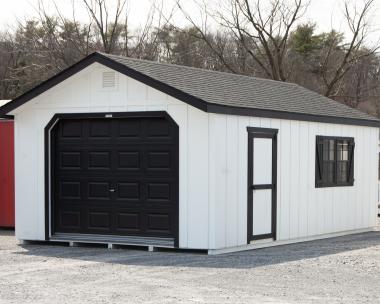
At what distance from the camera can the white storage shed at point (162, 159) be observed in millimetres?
12664

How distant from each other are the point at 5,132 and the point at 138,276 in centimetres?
800

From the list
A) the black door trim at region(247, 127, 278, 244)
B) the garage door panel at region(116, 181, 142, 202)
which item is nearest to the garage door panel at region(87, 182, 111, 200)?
the garage door panel at region(116, 181, 142, 202)

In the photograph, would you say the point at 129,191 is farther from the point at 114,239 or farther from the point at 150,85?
the point at 150,85

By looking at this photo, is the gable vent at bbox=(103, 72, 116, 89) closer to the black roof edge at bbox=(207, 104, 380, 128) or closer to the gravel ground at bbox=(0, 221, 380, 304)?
the black roof edge at bbox=(207, 104, 380, 128)

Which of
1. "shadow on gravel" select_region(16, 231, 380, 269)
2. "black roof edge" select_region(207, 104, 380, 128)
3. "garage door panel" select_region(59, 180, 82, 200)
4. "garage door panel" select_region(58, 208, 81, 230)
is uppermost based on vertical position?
"black roof edge" select_region(207, 104, 380, 128)

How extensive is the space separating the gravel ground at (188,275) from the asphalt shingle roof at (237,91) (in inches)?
101

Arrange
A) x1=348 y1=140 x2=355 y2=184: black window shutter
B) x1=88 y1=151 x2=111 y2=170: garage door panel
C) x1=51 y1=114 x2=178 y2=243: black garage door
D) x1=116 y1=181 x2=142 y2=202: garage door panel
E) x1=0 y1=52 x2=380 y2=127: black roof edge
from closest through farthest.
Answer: x1=0 y1=52 x2=380 y2=127: black roof edge → x1=51 y1=114 x2=178 y2=243: black garage door → x1=116 y1=181 x2=142 y2=202: garage door panel → x1=88 y1=151 x2=111 y2=170: garage door panel → x1=348 y1=140 x2=355 y2=184: black window shutter

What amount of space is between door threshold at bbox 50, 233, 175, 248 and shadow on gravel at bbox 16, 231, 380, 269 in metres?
0.12

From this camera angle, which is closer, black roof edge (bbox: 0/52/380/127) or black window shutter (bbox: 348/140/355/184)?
black roof edge (bbox: 0/52/380/127)

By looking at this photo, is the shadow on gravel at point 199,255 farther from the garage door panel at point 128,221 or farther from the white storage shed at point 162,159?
the garage door panel at point 128,221

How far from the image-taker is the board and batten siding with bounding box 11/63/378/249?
12.6 metres

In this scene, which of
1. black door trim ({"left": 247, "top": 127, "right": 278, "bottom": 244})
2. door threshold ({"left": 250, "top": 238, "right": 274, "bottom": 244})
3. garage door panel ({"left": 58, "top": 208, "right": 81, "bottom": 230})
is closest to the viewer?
black door trim ({"left": 247, "top": 127, "right": 278, "bottom": 244})

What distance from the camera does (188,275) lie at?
10219 millimetres

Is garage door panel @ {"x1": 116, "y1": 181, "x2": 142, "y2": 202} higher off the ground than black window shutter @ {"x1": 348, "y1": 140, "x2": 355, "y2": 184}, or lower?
lower
